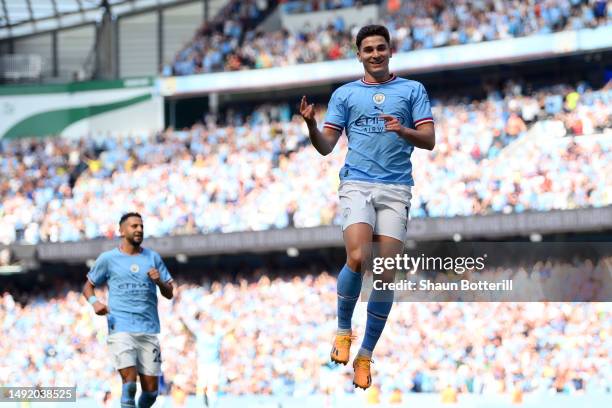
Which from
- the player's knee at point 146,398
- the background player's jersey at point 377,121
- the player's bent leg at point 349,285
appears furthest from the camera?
the player's knee at point 146,398

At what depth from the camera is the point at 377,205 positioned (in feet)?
28.8

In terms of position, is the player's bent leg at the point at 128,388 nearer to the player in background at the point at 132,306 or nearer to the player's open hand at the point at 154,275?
the player in background at the point at 132,306

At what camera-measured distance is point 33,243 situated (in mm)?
32250

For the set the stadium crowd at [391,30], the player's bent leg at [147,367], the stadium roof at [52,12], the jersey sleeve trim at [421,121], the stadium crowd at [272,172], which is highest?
the stadium roof at [52,12]

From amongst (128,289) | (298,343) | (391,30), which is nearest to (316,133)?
(128,289)

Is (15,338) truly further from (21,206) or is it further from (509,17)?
(509,17)

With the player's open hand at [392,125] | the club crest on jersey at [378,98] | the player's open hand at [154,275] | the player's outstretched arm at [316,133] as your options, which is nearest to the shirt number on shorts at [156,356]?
the player's open hand at [154,275]

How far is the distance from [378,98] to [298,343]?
617 inches

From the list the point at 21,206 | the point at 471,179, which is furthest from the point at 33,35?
the point at 471,179

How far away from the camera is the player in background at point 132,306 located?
12477 millimetres

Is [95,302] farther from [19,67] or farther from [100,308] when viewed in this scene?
[19,67]

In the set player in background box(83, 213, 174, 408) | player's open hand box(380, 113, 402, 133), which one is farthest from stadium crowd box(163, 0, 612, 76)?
player's open hand box(380, 113, 402, 133)

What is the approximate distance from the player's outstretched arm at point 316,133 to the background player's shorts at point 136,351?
4.53 metres

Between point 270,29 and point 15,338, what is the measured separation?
1274 cm
